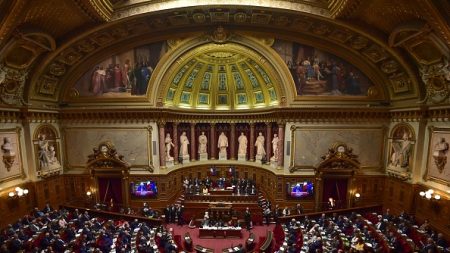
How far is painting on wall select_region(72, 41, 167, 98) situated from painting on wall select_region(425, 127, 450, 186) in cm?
1844

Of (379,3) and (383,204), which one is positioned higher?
(379,3)

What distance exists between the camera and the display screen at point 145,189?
21.1 meters

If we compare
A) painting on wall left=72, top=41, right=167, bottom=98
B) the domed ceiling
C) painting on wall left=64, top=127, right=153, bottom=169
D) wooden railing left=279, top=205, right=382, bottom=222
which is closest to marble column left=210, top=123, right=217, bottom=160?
the domed ceiling

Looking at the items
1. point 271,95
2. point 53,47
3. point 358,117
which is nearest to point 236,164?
point 271,95

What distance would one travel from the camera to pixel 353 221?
663 inches

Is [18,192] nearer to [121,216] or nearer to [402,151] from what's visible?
[121,216]

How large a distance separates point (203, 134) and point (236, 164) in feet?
14.6

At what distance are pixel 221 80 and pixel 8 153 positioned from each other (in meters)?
17.1

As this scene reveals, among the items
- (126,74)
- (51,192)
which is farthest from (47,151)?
(126,74)

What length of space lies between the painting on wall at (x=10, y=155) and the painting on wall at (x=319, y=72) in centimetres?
1844

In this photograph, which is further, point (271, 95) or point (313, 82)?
point (271, 95)

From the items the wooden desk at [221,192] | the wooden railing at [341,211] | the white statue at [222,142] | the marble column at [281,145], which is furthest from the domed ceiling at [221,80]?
the wooden railing at [341,211]

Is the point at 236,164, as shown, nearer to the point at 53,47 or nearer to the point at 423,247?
the point at 423,247

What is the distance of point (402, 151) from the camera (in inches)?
720
